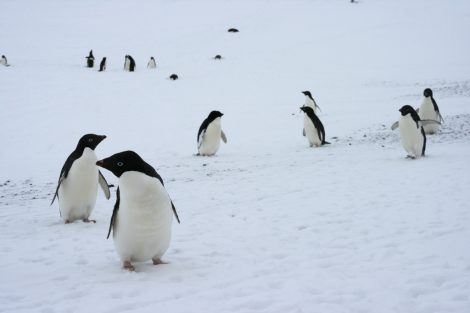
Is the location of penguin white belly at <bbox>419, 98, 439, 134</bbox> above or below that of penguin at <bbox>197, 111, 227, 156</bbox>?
above

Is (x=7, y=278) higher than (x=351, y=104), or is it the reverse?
(x=351, y=104)

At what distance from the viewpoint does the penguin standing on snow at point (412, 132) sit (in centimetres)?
972

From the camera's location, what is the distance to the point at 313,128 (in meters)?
12.4

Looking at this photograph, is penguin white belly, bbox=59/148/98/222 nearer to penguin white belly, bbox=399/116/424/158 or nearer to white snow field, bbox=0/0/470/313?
white snow field, bbox=0/0/470/313

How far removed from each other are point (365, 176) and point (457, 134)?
510 centimetres

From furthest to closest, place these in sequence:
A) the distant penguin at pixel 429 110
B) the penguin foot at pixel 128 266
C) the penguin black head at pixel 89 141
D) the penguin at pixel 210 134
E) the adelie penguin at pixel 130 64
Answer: the adelie penguin at pixel 130 64, the distant penguin at pixel 429 110, the penguin at pixel 210 134, the penguin black head at pixel 89 141, the penguin foot at pixel 128 266

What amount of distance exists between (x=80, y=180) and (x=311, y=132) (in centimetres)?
740

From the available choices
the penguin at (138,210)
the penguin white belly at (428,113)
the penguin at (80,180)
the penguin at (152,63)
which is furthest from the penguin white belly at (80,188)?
the penguin at (152,63)

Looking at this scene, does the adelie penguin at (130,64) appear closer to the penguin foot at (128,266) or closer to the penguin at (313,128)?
the penguin at (313,128)

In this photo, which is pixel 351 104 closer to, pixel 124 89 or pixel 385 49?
pixel 124 89

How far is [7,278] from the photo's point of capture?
14.2 feet

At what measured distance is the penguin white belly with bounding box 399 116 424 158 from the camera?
9.70 m

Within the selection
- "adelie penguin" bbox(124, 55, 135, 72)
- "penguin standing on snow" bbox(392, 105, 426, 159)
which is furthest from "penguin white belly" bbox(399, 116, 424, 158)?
"adelie penguin" bbox(124, 55, 135, 72)

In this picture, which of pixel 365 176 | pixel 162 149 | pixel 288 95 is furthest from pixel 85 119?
pixel 365 176
